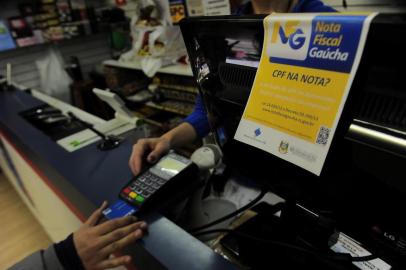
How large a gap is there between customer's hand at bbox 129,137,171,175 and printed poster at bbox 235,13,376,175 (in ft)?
1.52

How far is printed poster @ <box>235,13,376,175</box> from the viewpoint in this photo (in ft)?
0.91

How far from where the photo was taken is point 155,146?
858 millimetres

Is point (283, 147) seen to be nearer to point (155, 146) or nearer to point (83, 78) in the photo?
point (155, 146)

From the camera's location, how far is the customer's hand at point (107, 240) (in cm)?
61

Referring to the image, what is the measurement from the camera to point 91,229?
641 millimetres

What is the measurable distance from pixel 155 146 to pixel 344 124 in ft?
2.07

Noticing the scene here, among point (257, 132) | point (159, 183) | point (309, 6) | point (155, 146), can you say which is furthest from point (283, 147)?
point (309, 6)

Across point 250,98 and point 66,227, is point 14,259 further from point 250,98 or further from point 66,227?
point 250,98

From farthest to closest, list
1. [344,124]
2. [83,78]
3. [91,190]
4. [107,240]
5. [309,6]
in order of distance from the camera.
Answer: [83,78]
[309,6]
[91,190]
[107,240]
[344,124]

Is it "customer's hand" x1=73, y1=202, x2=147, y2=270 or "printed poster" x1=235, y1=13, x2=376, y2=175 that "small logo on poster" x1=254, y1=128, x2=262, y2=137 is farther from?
"customer's hand" x1=73, y1=202, x2=147, y2=270

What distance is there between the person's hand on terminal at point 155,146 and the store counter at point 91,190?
54 mm

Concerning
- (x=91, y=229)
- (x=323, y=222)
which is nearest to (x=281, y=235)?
(x=323, y=222)

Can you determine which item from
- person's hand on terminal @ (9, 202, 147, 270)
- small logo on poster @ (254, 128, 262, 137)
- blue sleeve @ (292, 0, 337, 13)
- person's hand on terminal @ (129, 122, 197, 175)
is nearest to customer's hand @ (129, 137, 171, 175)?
person's hand on terminal @ (129, 122, 197, 175)

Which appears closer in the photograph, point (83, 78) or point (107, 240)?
point (107, 240)
